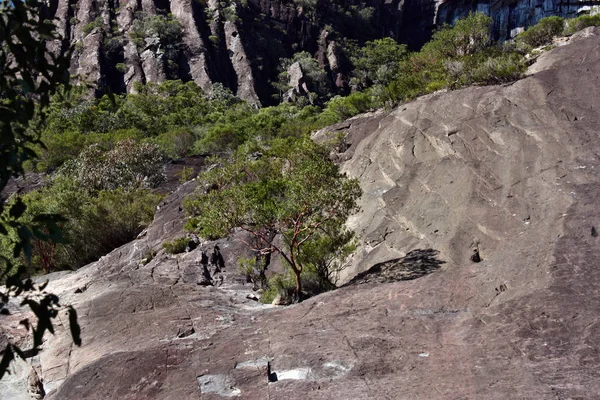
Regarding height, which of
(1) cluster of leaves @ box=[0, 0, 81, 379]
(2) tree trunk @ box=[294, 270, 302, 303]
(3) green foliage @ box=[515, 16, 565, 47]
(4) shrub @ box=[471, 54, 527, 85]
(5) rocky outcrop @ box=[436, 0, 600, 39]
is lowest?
(2) tree trunk @ box=[294, 270, 302, 303]

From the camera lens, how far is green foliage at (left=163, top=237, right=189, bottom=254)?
2248 centimetres

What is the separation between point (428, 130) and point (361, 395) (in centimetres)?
1474

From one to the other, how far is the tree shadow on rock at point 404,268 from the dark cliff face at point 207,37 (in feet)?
236

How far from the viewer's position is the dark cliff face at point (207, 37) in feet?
281

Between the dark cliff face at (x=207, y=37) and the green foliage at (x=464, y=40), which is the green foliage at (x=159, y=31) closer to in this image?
the dark cliff face at (x=207, y=37)

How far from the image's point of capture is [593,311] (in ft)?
29.0

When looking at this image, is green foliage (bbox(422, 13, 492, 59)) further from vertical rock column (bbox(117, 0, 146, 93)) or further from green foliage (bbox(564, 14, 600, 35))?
vertical rock column (bbox(117, 0, 146, 93))

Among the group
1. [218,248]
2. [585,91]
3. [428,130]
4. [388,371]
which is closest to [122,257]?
[218,248]

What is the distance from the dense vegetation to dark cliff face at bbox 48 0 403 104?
7328 millimetres

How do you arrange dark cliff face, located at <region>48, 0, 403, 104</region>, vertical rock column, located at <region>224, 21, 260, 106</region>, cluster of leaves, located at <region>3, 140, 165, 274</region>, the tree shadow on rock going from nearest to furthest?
the tree shadow on rock
cluster of leaves, located at <region>3, 140, 165, 274</region>
dark cliff face, located at <region>48, 0, 403, 104</region>
vertical rock column, located at <region>224, 21, 260, 106</region>

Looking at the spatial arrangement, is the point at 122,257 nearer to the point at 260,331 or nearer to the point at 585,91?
the point at 260,331

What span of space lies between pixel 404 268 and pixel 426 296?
3.05 m

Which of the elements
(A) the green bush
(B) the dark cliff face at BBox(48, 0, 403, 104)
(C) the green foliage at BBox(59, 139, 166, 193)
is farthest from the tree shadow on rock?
(B) the dark cliff face at BBox(48, 0, 403, 104)

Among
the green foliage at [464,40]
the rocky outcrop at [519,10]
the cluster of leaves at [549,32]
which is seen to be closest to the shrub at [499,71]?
the cluster of leaves at [549,32]
